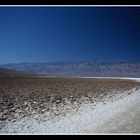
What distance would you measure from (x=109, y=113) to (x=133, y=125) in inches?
51.2

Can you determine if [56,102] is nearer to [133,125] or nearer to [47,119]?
[47,119]

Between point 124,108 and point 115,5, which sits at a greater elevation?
point 115,5

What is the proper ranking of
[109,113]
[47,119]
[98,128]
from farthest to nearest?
[109,113]
[47,119]
[98,128]

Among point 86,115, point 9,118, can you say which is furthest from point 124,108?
point 9,118

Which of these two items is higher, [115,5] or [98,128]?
[115,5]

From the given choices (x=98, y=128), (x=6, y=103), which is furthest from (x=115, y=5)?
(x=6, y=103)

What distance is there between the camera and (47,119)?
6766 millimetres
